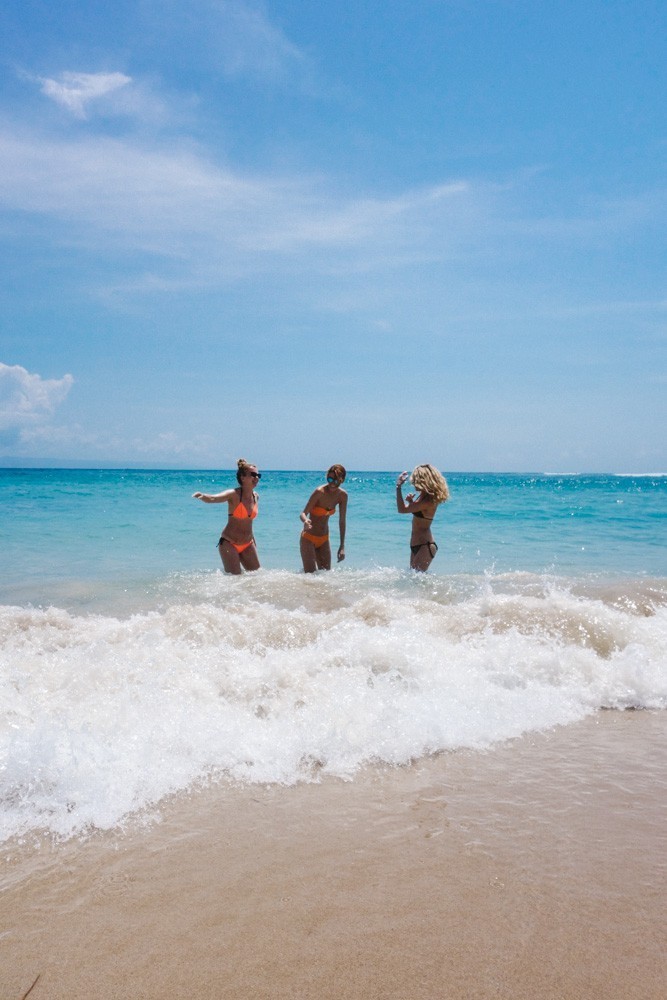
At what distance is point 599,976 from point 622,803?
130 centimetres

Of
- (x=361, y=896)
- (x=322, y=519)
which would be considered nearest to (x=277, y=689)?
(x=361, y=896)

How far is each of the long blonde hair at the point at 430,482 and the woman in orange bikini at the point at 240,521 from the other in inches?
85.5

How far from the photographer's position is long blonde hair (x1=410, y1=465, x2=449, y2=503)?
29.4 feet

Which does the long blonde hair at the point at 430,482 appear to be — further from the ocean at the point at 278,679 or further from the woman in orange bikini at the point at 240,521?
the woman in orange bikini at the point at 240,521

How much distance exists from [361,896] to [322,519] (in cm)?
744

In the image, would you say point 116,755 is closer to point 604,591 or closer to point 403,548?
point 604,591

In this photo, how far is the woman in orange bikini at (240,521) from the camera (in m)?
9.27

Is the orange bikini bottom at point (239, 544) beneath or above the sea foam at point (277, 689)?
above

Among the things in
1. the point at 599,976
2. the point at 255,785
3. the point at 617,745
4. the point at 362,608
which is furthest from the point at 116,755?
the point at 362,608

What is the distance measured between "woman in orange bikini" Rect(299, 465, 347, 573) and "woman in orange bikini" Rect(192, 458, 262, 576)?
0.79 metres

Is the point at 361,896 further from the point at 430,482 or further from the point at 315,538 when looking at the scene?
the point at 315,538

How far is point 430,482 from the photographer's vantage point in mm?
8953

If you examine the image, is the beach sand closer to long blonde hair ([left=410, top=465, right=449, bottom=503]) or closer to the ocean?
the ocean

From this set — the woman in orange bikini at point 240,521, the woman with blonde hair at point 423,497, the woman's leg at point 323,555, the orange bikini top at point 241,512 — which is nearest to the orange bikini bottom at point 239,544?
the woman in orange bikini at point 240,521
